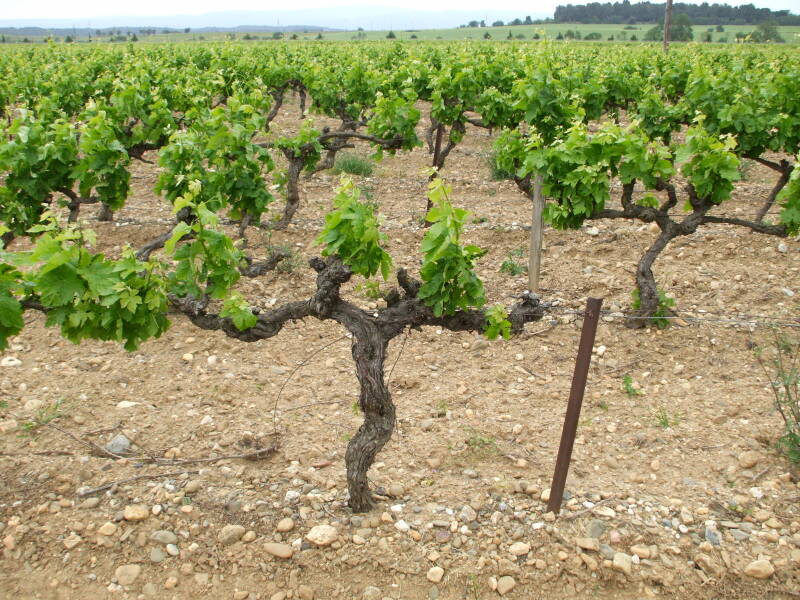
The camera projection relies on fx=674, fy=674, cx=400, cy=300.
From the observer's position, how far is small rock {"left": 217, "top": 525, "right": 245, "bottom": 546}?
4012 millimetres

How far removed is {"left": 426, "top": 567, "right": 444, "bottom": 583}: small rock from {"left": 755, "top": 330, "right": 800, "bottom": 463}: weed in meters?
2.49

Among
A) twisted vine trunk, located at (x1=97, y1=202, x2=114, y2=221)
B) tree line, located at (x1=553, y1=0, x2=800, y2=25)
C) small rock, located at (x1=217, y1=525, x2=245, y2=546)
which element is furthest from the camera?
tree line, located at (x1=553, y1=0, x2=800, y2=25)

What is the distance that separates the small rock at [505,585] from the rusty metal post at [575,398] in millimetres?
637

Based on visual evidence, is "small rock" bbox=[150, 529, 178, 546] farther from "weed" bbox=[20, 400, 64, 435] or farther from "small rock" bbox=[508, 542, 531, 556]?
"small rock" bbox=[508, 542, 531, 556]

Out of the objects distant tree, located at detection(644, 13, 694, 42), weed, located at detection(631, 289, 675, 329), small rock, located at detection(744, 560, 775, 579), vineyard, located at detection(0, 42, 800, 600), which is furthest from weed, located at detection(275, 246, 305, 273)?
distant tree, located at detection(644, 13, 694, 42)

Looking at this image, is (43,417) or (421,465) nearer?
(421,465)

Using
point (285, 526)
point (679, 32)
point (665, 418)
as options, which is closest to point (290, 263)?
point (285, 526)

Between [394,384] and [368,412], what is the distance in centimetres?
174

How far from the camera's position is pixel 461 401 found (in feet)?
18.3

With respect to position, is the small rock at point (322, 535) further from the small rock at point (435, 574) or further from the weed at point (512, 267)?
the weed at point (512, 267)

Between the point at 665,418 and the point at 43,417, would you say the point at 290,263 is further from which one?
the point at 665,418

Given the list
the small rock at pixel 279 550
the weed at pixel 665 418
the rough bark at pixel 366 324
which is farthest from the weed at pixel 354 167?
the small rock at pixel 279 550

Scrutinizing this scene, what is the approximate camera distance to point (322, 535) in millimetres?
4012

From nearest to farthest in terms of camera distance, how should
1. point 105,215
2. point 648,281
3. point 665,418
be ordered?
point 665,418 → point 648,281 → point 105,215
